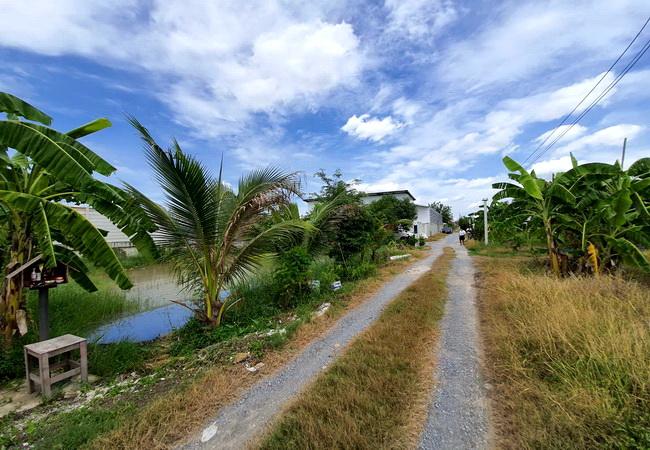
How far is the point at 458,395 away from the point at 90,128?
6844 millimetres

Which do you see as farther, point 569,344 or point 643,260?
point 643,260

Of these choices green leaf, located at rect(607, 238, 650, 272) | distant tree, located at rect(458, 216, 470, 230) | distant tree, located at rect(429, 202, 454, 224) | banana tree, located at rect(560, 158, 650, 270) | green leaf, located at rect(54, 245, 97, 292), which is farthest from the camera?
distant tree, located at rect(429, 202, 454, 224)

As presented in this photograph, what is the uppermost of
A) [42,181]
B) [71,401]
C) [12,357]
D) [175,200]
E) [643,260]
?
[42,181]

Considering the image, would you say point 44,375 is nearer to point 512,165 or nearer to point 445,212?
point 512,165

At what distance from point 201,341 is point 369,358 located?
3.23 metres

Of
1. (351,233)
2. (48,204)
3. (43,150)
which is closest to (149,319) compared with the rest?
(48,204)

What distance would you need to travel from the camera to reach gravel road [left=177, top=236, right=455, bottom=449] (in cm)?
247

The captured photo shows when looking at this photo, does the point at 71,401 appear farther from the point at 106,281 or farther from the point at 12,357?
the point at 106,281

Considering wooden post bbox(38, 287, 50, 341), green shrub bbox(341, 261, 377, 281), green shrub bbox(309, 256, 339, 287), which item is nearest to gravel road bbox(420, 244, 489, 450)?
green shrub bbox(309, 256, 339, 287)

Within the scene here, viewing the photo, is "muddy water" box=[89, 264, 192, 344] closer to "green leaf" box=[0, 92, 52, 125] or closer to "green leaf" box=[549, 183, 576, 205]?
"green leaf" box=[0, 92, 52, 125]

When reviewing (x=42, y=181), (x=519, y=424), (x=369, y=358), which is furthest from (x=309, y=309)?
(x=42, y=181)

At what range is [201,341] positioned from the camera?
5090 millimetres

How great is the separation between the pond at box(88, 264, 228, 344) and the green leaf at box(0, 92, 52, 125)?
3323mm

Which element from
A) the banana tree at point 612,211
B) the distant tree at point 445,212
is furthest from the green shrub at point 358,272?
the distant tree at point 445,212
